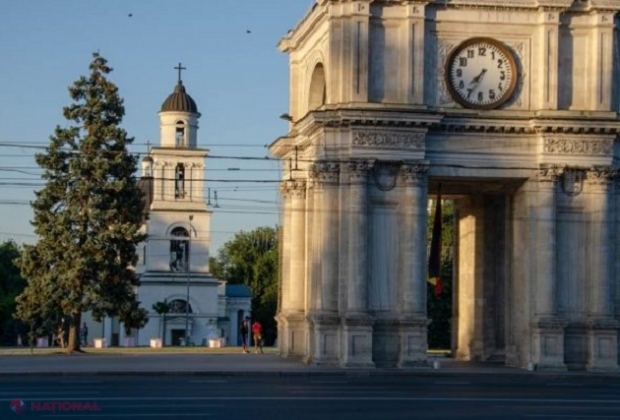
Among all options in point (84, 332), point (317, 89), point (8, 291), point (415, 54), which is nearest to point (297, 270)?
point (317, 89)

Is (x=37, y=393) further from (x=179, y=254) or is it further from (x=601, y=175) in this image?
(x=179, y=254)

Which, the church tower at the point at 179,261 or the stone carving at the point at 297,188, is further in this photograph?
the church tower at the point at 179,261

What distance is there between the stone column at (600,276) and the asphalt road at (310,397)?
5059 mm

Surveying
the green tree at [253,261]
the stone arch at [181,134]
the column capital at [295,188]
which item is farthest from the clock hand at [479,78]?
the green tree at [253,261]

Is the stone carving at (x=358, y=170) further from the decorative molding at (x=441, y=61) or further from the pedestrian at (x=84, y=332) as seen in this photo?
the pedestrian at (x=84, y=332)

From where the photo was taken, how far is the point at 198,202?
377 ft

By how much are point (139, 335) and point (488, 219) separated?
5965 centimetres

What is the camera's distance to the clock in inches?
1976

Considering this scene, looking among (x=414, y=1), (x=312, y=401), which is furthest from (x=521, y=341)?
(x=312, y=401)

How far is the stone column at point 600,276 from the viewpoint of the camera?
49.8 meters

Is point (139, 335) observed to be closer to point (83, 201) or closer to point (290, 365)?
point (83, 201)

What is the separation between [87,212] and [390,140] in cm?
1930

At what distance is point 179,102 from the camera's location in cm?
10506

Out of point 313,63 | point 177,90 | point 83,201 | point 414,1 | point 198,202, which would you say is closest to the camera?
point 414,1
